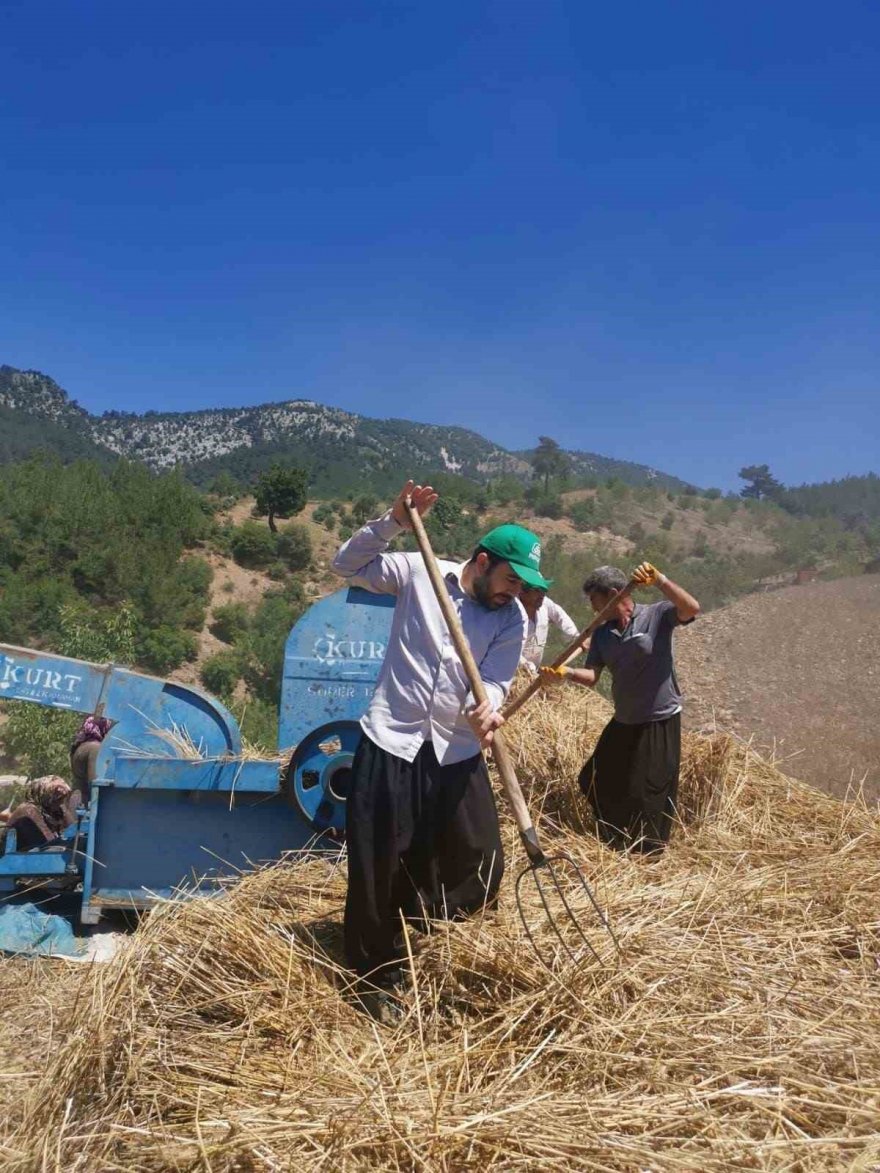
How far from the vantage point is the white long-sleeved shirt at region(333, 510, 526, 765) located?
2.70 metres

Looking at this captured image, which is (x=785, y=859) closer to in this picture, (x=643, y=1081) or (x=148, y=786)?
(x=643, y=1081)

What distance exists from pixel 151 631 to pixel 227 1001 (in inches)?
1018

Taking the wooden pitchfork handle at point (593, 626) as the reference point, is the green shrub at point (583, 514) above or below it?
above

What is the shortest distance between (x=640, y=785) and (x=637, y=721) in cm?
27

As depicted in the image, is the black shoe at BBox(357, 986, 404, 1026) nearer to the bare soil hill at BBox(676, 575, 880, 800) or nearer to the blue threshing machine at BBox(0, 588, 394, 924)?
the blue threshing machine at BBox(0, 588, 394, 924)

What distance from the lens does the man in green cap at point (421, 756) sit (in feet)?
8.83

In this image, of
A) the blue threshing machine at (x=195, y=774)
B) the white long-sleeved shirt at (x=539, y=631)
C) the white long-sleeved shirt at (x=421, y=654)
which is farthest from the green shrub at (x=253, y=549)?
the white long-sleeved shirt at (x=421, y=654)

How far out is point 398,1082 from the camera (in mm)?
2184

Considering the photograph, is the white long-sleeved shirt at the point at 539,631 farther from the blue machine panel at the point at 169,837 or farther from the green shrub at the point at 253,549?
the green shrub at the point at 253,549

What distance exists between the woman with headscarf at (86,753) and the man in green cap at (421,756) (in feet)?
8.65

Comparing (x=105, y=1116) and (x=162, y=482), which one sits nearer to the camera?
(x=105, y=1116)

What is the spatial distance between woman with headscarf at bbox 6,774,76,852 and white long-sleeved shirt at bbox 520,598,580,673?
267 cm

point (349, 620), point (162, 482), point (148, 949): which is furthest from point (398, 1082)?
point (162, 482)

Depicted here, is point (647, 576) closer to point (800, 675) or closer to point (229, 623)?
point (800, 675)
